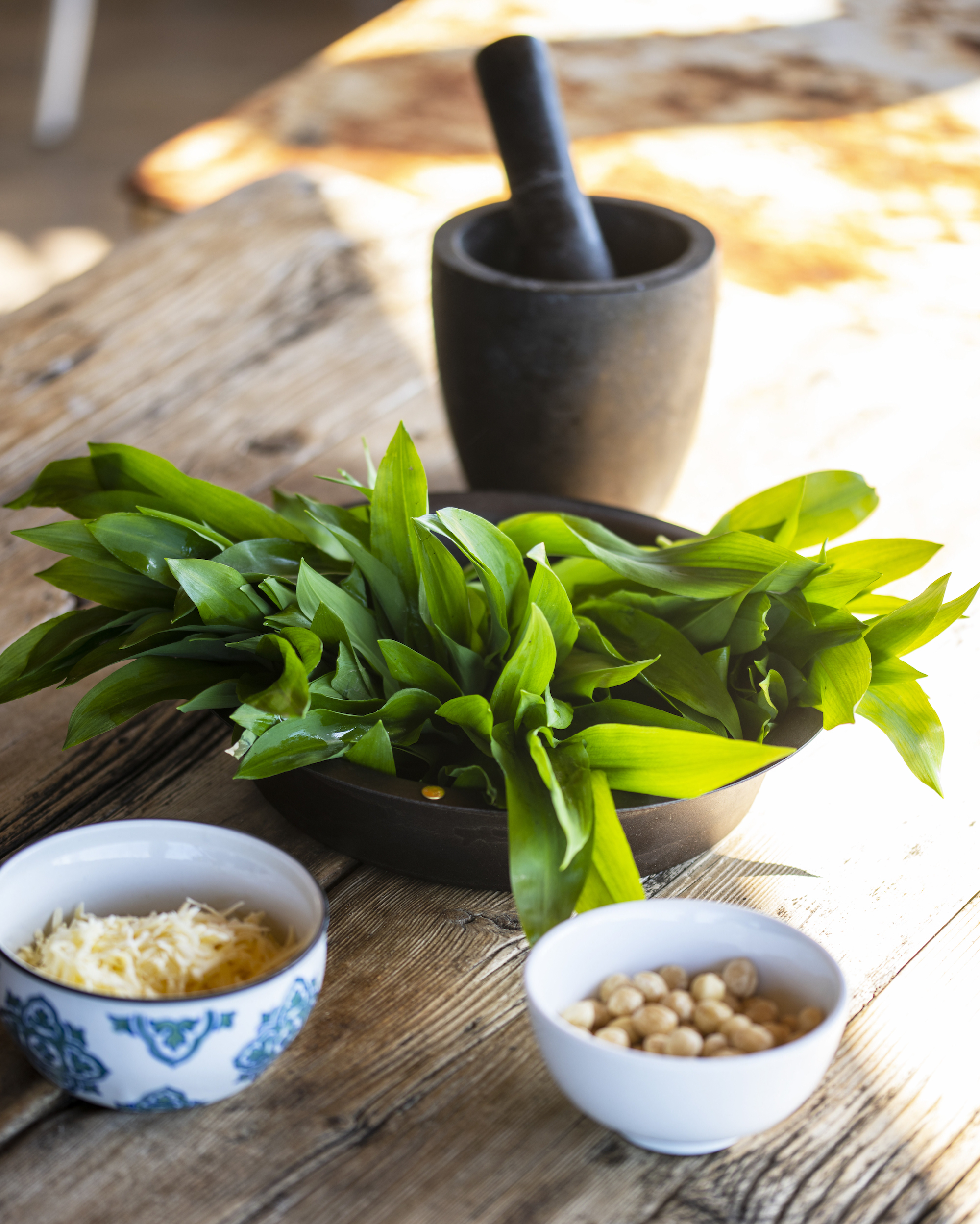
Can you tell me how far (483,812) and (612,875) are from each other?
0.07 meters

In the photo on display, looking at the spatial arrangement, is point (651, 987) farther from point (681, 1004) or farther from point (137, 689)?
point (137, 689)

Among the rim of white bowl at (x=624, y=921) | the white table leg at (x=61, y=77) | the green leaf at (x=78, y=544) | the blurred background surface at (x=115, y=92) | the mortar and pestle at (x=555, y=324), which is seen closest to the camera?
the rim of white bowl at (x=624, y=921)

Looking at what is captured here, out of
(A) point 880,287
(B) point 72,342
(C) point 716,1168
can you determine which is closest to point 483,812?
(C) point 716,1168

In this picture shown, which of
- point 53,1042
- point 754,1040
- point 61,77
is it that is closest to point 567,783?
point 754,1040

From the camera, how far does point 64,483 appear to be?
0.77 meters

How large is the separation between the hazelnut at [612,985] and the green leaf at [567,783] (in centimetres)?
5

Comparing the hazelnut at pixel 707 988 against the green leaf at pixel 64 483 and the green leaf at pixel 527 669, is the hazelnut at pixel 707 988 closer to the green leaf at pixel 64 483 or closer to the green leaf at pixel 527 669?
the green leaf at pixel 527 669

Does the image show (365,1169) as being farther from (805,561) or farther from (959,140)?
(959,140)

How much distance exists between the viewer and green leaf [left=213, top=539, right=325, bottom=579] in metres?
0.68

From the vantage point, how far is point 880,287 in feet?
4.77

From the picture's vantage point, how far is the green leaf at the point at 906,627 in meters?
0.66

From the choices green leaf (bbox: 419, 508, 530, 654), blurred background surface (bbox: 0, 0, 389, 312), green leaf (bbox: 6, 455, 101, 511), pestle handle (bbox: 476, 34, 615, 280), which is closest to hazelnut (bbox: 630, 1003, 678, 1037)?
green leaf (bbox: 419, 508, 530, 654)

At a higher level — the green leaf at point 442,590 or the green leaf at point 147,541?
the green leaf at point 147,541

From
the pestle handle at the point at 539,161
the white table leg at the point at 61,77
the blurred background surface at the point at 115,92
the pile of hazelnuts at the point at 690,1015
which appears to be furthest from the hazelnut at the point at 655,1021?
the white table leg at the point at 61,77
